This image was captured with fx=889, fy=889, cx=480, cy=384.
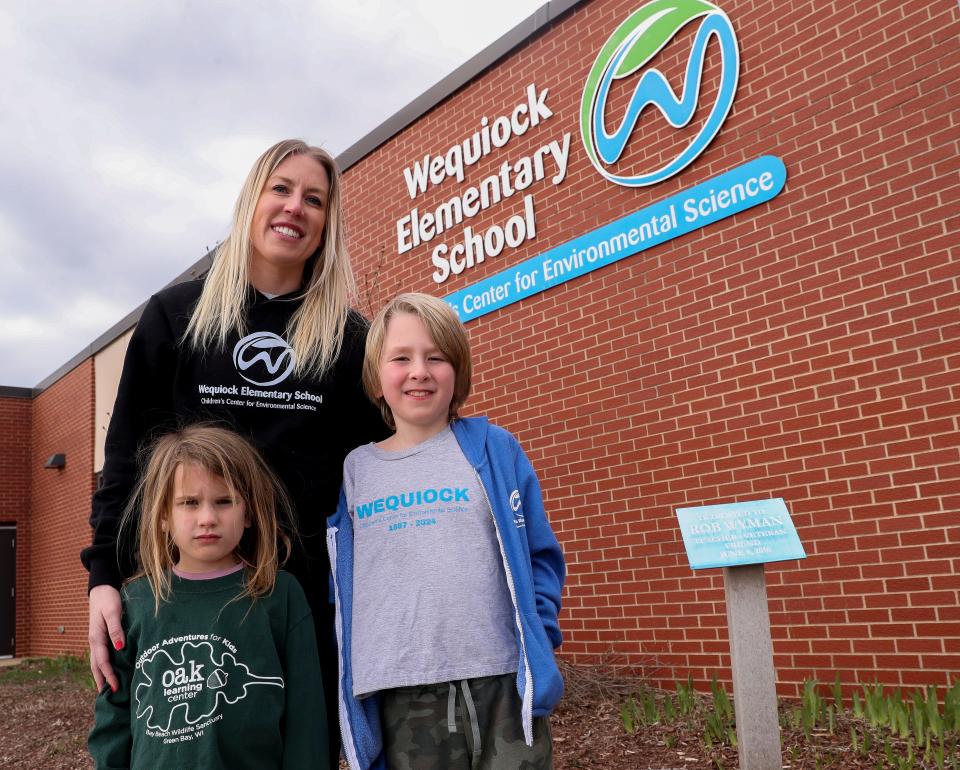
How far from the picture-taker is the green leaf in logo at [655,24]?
570 cm

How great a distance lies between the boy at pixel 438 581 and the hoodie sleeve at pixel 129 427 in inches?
20.1

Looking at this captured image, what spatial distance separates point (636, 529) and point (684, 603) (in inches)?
22.1

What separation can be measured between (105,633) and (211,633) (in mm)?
244

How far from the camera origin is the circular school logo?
217 inches

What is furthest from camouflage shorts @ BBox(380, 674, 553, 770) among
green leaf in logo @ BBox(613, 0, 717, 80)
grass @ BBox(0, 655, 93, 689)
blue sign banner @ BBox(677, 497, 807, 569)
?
grass @ BBox(0, 655, 93, 689)

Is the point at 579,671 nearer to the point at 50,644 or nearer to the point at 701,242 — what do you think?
the point at 701,242

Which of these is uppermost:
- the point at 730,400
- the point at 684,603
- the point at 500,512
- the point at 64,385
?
the point at 64,385

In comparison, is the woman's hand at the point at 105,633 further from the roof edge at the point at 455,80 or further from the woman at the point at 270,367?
the roof edge at the point at 455,80

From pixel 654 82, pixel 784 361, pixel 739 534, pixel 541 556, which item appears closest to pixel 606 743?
pixel 739 534

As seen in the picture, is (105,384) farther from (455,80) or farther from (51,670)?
(455,80)

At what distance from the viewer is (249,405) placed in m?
2.29

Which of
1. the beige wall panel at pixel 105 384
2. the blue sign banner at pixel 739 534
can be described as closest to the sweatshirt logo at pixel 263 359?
the blue sign banner at pixel 739 534

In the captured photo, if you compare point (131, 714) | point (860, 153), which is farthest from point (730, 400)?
point (131, 714)

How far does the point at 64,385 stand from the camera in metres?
16.3
